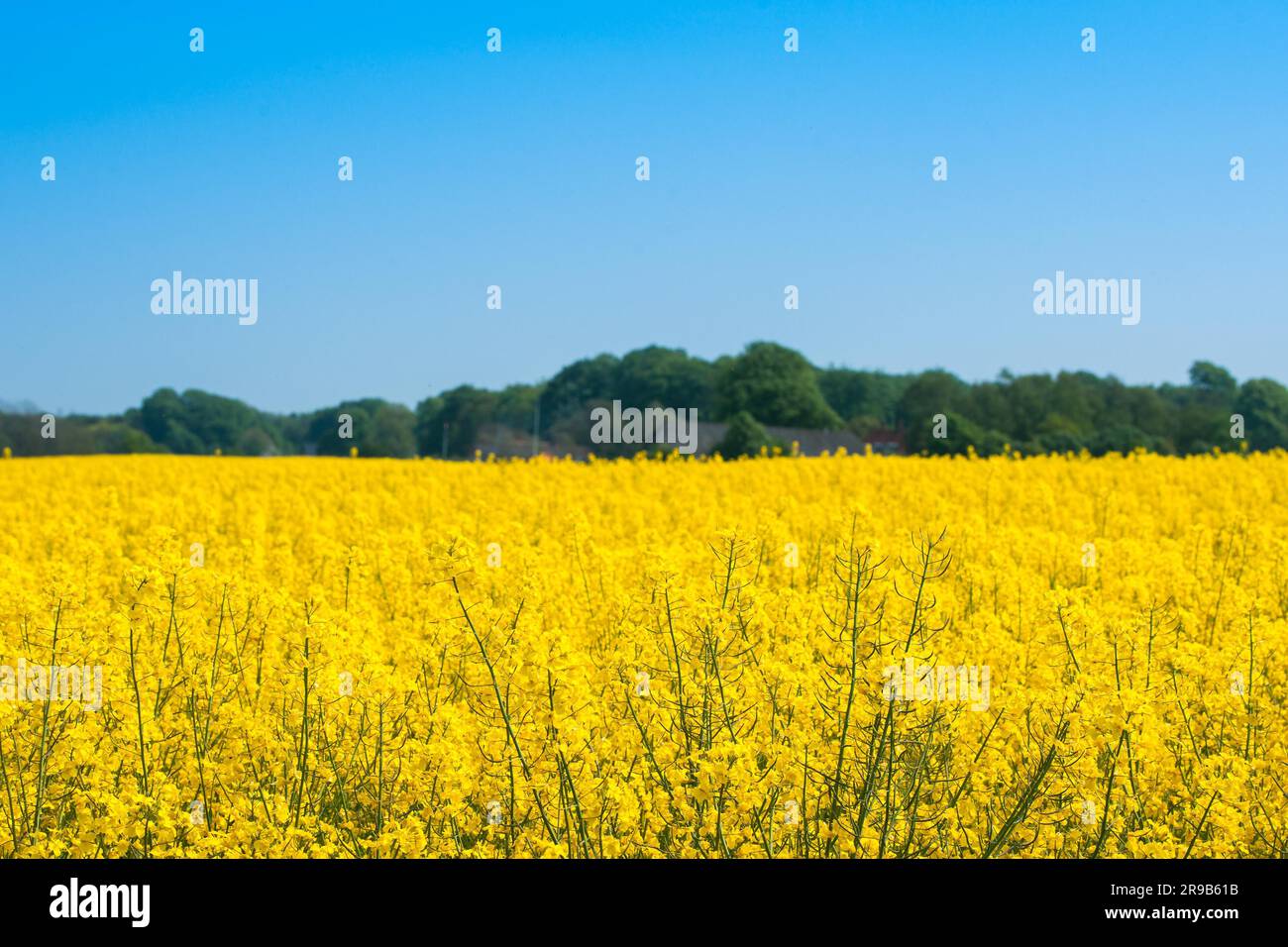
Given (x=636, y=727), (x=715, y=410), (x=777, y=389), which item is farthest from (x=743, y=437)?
(x=636, y=727)

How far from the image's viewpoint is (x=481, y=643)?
3844mm

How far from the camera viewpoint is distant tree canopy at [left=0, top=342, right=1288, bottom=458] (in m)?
61.2

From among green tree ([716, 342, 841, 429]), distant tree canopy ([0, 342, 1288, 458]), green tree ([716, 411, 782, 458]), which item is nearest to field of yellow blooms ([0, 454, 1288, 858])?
green tree ([716, 411, 782, 458])

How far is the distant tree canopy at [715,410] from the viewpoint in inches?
2408

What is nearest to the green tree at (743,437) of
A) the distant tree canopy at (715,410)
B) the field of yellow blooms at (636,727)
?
the distant tree canopy at (715,410)

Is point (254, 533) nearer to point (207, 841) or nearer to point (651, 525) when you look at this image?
point (651, 525)

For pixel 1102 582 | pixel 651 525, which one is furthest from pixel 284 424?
pixel 1102 582

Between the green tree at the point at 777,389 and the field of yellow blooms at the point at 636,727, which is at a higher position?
the green tree at the point at 777,389

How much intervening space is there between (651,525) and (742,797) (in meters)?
8.58

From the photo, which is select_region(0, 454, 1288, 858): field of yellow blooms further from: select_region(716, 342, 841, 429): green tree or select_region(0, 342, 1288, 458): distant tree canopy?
select_region(716, 342, 841, 429): green tree

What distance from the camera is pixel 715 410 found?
260 ft

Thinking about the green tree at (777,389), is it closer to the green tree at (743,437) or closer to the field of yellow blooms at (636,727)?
the green tree at (743,437)

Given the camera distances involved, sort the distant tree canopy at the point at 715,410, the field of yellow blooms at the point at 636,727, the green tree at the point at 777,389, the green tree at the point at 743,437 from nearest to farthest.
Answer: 1. the field of yellow blooms at the point at 636,727
2. the green tree at the point at 743,437
3. the distant tree canopy at the point at 715,410
4. the green tree at the point at 777,389
